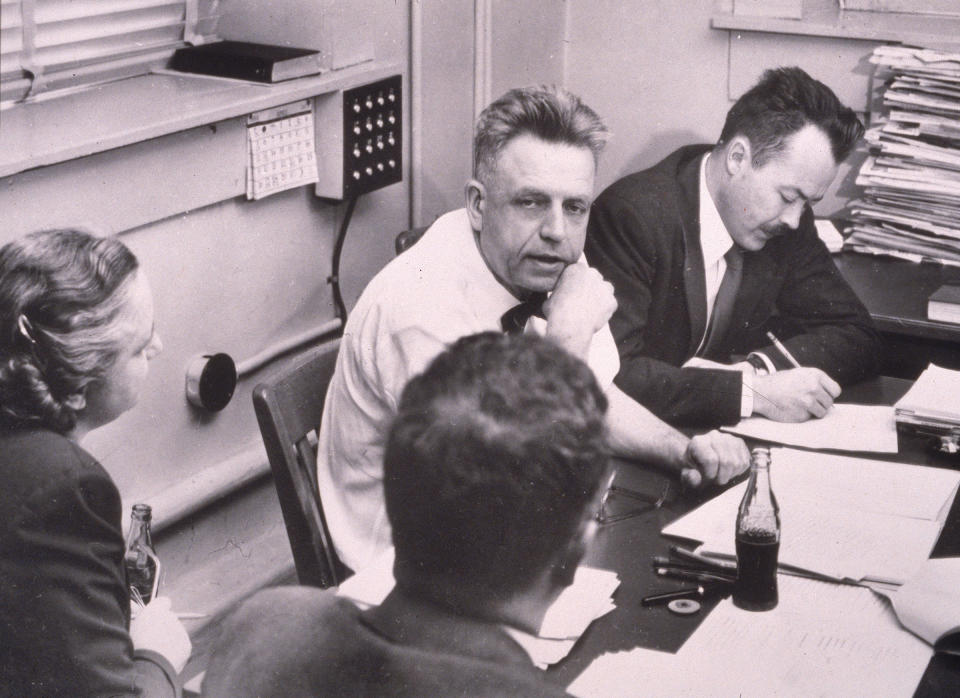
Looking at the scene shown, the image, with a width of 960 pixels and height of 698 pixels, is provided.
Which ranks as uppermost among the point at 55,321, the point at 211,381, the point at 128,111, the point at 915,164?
the point at 128,111

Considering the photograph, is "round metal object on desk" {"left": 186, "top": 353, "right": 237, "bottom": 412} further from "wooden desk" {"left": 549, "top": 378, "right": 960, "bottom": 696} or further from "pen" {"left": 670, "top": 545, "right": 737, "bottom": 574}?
"pen" {"left": 670, "top": 545, "right": 737, "bottom": 574}

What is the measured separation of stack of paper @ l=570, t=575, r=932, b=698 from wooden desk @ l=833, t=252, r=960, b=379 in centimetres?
128

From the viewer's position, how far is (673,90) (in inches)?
145

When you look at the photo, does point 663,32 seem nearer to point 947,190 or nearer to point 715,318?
point 947,190

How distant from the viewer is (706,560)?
5.34 feet

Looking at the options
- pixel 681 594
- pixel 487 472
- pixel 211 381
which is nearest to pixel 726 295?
pixel 211 381

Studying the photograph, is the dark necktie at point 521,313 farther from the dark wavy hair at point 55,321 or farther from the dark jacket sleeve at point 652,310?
the dark wavy hair at point 55,321

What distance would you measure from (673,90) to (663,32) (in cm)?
17

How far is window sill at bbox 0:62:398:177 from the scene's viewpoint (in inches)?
78.7

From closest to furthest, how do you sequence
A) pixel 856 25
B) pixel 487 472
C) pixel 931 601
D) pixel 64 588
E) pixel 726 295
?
1. pixel 487 472
2. pixel 64 588
3. pixel 931 601
4. pixel 726 295
5. pixel 856 25

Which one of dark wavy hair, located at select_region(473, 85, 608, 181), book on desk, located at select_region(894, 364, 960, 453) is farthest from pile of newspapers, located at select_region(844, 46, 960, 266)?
dark wavy hair, located at select_region(473, 85, 608, 181)

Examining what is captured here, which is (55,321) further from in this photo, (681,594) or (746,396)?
(746,396)

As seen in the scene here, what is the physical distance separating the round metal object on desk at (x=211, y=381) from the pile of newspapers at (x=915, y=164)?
5.60 feet

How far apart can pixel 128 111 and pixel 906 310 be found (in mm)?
1750
